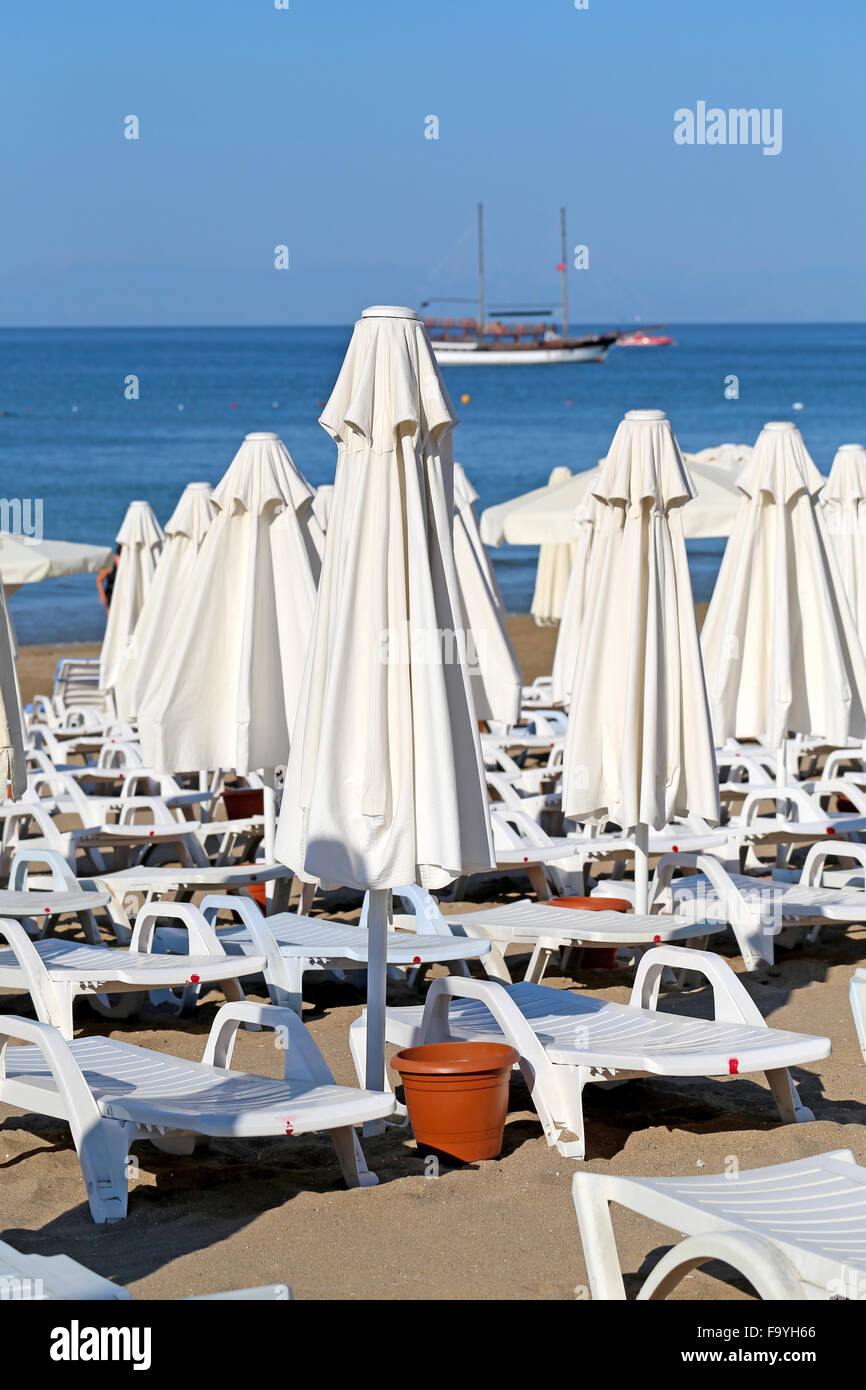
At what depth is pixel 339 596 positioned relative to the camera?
411 cm

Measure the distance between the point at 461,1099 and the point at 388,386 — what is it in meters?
1.88

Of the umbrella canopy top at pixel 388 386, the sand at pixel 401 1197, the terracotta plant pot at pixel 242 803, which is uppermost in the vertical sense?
the umbrella canopy top at pixel 388 386

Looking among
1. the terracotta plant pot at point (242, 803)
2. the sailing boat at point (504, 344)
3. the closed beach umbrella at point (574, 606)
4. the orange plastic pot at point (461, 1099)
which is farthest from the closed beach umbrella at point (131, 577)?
the sailing boat at point (504, 344)

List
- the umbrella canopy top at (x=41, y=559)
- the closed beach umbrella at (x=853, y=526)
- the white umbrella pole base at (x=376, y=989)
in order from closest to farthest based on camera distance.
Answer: the white umbrella pole base at (x=376, y=989)
the closed beach umbrella at (x=853, y=526)
the umbrella canopy top at (x=41, y=559)

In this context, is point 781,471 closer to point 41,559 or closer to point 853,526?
point 853,526

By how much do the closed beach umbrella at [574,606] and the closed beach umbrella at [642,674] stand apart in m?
3.31

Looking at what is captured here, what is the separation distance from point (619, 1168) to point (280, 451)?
407 centimetres

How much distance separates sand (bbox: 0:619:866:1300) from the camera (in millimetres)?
3244

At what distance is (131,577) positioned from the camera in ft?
39.0

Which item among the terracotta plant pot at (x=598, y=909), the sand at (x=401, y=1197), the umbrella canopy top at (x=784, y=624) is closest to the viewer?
the sand at (x=401, y=1197)

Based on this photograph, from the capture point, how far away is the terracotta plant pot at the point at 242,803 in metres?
8.38

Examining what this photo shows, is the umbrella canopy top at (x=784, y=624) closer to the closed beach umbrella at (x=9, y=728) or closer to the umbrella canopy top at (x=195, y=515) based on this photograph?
the umbrella canopy top at (x=195, y=515)

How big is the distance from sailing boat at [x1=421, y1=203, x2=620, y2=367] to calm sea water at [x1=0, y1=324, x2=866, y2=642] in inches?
50.8
